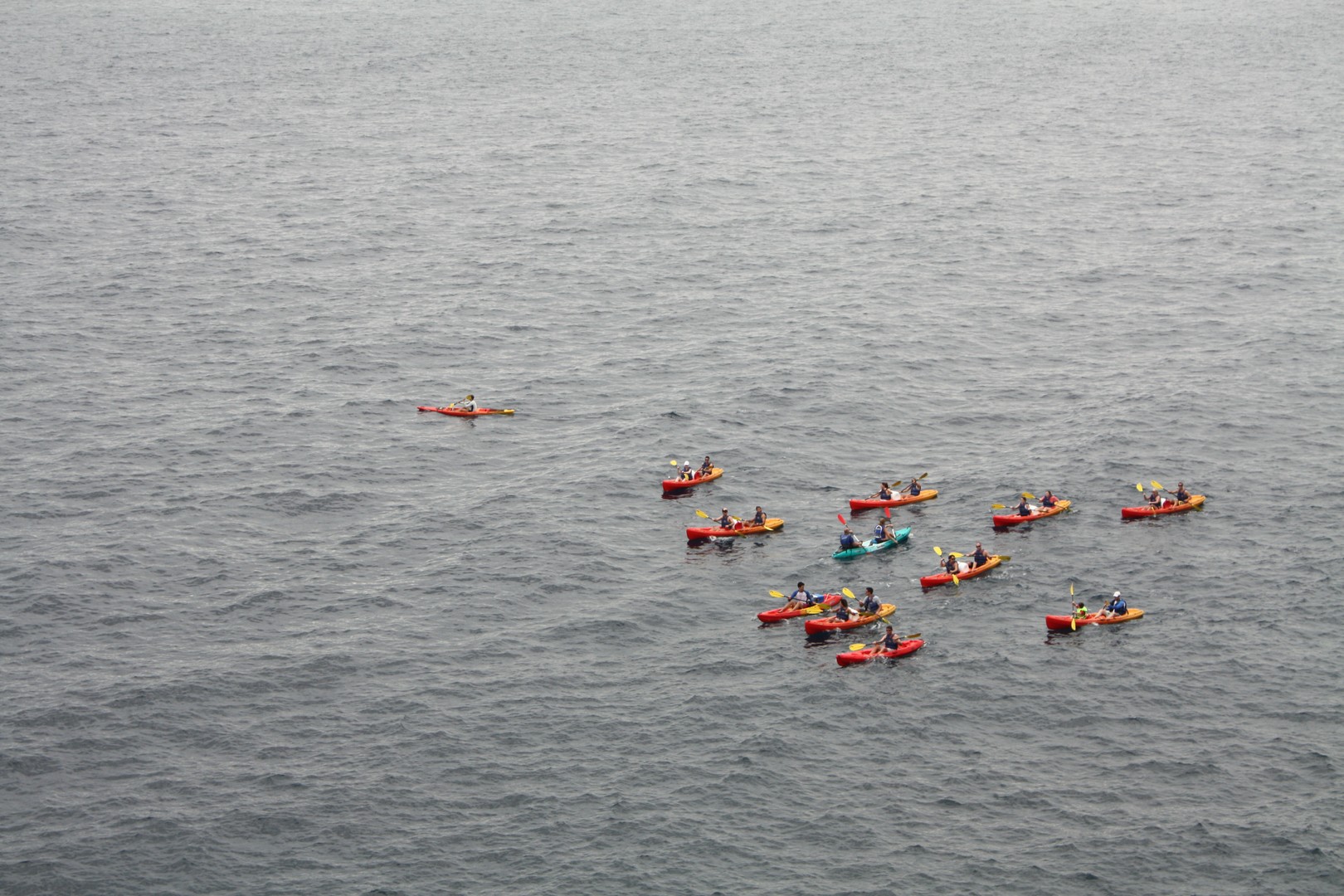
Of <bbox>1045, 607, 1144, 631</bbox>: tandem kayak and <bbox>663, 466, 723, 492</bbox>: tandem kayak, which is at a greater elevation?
<bbox>663, 466, 723, 492</bbox>: tandem kayak

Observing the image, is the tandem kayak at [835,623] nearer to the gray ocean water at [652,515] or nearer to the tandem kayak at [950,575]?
the gray ocean water at [652,515]

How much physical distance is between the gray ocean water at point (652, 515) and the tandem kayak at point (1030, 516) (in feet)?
4.33

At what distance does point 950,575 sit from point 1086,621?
25.3 feet

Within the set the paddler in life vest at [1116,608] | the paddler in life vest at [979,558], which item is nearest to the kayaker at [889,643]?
the paddler in life vest at [979,558]

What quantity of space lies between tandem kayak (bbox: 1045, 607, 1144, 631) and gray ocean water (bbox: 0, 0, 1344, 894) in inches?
35.4

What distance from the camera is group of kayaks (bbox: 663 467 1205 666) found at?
71375 millimetres

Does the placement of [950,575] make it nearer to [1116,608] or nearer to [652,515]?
[1116,608]

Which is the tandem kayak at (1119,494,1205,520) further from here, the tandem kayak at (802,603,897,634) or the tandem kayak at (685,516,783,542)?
the tandem kayak at (685,516,783,542)

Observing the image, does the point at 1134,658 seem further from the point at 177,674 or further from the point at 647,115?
the point at 647,115

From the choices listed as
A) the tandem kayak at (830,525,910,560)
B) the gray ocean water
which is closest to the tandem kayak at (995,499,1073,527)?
the gray ocean water

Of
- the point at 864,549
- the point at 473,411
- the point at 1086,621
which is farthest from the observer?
the point at 473,411

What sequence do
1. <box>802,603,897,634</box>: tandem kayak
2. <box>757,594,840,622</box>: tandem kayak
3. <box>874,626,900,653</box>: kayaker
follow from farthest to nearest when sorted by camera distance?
<box>757,594,840,622</box>: tandem kayak → <box>802,603,897,634</box>: tandem kayak → <box>874,626,900,653</box>: kayaker

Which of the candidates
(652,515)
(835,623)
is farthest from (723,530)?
(835,623)

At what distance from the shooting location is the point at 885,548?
264 ft
